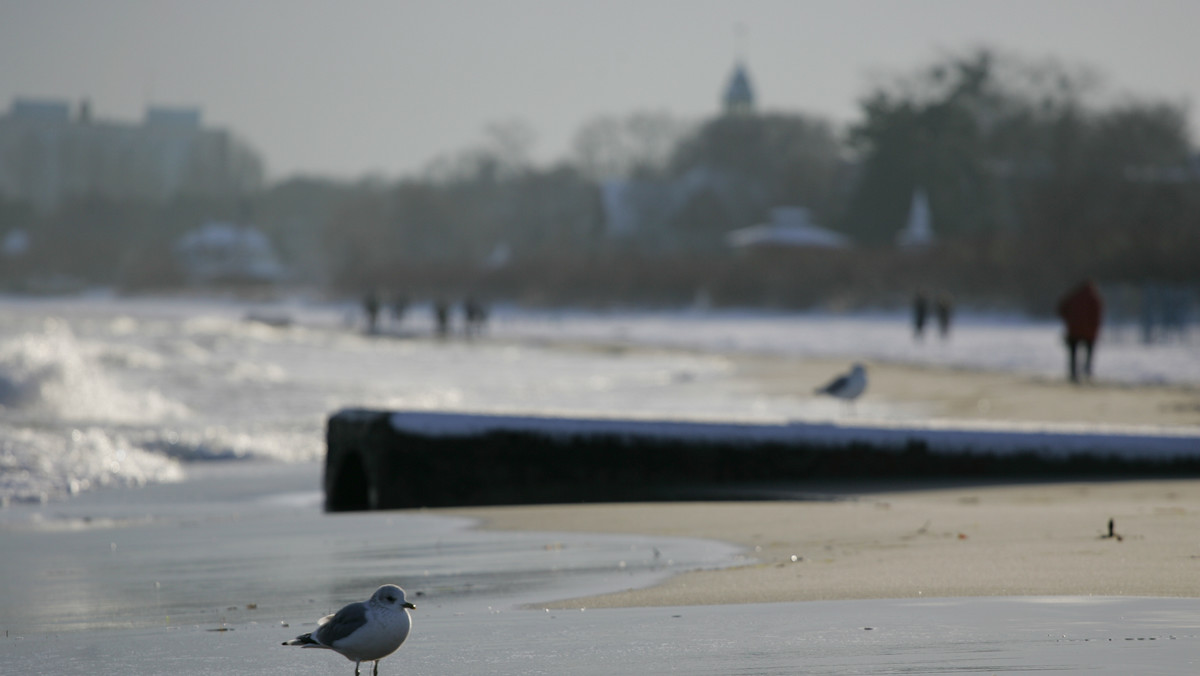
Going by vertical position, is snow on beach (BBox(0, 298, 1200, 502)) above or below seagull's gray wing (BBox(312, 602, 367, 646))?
below

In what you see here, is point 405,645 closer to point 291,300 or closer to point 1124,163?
point 1124,163

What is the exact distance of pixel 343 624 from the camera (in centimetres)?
463

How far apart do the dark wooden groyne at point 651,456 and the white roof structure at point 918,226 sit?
58722 millimetres

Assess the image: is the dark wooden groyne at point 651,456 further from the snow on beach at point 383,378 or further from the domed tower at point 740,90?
the domed tower at point 740,90

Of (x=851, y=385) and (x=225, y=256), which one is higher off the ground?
(x=225, y=256)

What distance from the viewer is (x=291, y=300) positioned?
4995 inches

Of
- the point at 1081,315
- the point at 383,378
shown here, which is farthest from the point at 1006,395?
the point at 383,378

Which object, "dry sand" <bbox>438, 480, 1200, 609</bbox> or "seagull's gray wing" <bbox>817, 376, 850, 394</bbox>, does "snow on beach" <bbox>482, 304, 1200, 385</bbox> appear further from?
"dry sand" <bbox>438, 480, 1200, 609</bbox>

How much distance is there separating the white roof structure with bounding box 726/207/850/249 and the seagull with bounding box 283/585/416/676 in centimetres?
7195

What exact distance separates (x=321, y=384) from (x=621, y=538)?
63.0ft

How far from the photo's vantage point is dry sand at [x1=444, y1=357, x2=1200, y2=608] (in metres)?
6.17

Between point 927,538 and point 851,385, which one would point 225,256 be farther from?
point 927,538

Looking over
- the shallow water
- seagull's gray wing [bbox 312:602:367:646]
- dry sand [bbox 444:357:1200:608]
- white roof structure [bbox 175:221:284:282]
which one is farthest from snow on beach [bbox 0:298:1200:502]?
white roof structure [bbox 175:221:284:282]

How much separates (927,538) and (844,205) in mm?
80649
